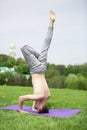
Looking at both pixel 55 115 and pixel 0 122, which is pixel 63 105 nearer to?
pixel 55 115

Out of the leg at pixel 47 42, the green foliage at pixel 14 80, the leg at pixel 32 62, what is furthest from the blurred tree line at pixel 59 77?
the leg at pixel 32 62

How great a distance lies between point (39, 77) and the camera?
4656 millimetres

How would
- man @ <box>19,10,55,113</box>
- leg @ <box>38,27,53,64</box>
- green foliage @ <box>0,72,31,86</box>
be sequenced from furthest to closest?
green foliage @ <box>0,72,31,86</box>
leg @ <box>38,27,53,64</box>
man @ <box>19,10,55,113</box>

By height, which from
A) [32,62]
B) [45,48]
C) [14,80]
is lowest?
[14,80]

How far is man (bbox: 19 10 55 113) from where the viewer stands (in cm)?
455

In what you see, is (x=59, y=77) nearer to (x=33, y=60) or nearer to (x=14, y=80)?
(x=14, y=80)

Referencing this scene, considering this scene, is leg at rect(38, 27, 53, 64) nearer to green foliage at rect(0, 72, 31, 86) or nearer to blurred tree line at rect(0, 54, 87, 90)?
blurred tree line at rect(0, 54, 87, 90)

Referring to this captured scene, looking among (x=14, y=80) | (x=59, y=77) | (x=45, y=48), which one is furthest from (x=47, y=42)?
(x=59, y=77)

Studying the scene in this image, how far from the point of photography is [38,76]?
466 cm

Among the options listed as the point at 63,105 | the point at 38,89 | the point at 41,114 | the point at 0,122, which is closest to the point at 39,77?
the point at 38,89

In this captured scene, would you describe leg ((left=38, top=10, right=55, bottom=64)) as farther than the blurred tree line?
No

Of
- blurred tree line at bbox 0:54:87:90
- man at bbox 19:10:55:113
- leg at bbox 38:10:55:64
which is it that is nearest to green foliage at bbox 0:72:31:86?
blurred tree line at bbox 0:54:87:90

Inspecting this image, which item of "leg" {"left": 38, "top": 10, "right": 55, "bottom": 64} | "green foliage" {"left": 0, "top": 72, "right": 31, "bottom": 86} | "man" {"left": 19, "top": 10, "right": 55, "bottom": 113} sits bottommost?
"green foliage" {"left": 0, "top": 72, "right": 31, "bottom": 86}

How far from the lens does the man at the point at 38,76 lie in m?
4.55
